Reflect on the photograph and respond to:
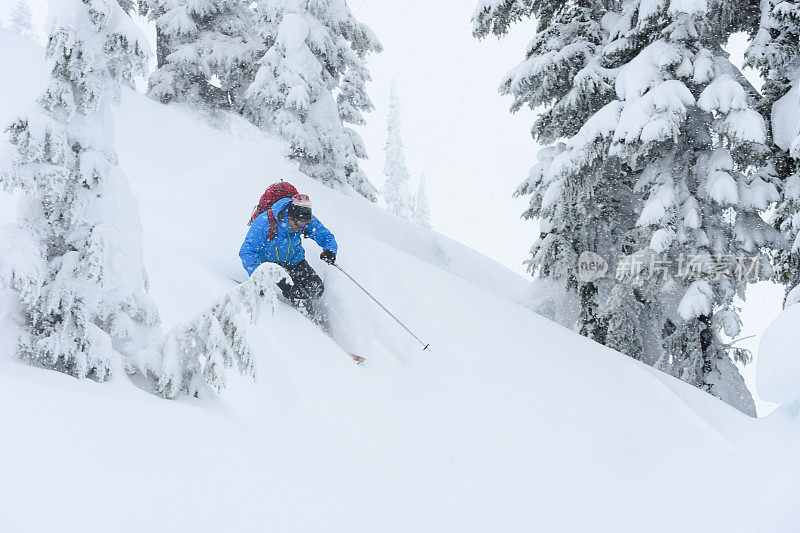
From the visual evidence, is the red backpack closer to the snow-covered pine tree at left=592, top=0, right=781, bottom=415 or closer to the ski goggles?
→ the ski goggles

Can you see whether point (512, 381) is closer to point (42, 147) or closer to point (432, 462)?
point (432, 462)

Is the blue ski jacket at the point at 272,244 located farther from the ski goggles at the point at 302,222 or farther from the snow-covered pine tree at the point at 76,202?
the snow-covered pine tree at the point at 76,202

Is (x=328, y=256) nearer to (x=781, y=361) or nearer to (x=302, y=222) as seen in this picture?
(x=302, y=222)

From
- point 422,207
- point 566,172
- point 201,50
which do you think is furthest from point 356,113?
point 422,207

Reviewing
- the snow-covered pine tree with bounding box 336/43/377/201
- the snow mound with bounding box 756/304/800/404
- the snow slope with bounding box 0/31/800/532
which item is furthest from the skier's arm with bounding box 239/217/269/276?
the snow-covered pine tree with bounding box 336/43/377/201

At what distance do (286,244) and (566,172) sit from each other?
4.49 meters

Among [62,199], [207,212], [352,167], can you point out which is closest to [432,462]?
[62,199]

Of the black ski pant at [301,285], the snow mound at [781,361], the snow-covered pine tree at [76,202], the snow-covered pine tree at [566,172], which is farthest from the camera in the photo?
the snow-covered pine tree at [566,172]

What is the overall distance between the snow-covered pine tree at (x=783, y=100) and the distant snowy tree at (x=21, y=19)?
43508 millimetres

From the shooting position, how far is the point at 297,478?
12.6ft

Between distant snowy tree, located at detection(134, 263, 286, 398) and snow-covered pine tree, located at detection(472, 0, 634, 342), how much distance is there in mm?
6175

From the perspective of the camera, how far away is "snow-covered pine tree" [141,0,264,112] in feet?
56.4

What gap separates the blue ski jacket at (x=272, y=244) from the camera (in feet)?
22.4

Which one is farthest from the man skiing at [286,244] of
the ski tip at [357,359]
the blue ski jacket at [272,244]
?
the ski tip at [357,359]
